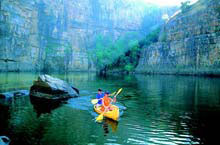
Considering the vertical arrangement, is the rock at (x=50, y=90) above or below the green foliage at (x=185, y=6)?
below

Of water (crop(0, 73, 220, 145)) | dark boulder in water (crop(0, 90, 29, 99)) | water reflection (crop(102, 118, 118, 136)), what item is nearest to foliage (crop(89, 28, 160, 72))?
dark boulder in water (crop(0, 90, 29, 99))

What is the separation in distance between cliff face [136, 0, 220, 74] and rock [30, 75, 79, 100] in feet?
154

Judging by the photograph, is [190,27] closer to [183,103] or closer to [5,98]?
[183,103]

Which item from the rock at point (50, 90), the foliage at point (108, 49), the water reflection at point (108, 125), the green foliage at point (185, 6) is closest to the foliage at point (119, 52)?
the foliage at point (108, 49)

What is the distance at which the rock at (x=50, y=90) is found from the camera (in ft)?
88.8

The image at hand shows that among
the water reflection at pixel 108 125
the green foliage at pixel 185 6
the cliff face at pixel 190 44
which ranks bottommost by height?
the water reflection at pixel 108 125

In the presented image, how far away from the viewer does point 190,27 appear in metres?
76.6

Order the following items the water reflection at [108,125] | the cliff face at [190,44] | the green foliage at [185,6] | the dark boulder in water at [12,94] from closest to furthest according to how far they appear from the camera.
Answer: the water reflection at [108,125] < the dark boulder in water at [12,94] < the cliff face at [190,44] < the green foliage at [185,6]

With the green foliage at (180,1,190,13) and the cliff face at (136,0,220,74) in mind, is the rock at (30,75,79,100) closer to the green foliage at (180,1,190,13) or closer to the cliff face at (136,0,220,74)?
the cliff face at (136,0,220,74)

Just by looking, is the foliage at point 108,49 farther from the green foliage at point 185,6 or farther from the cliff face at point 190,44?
the green foliage at point 185,6

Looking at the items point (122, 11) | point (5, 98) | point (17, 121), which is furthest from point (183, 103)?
point (122, 11)

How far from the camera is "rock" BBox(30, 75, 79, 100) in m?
27.1

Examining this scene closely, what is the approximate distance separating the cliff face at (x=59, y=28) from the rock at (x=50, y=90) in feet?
221

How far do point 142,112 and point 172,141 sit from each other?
693 cm
